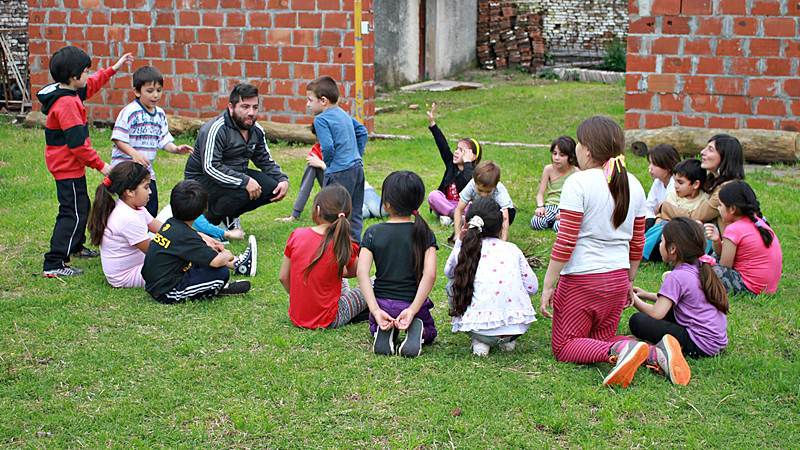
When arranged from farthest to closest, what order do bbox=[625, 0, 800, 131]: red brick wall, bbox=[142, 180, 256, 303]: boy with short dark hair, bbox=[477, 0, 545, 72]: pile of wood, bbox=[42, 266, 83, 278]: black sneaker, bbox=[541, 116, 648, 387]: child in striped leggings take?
1. bbox=[477, 0, 545, 72]: pile of wood
2. bbox=[625, 0, 800, 131]: red brick wall
3. bbox=[42, 266, 83, 278]: black sneaker
4. bbox=[142, 180, 256, 303]: boy with short dark hair
5. bbox=[541, 116, 648, 387]: child in striped leggings

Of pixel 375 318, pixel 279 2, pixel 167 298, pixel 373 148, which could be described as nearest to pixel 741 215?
pixel 375 318

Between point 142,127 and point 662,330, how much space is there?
4.52m

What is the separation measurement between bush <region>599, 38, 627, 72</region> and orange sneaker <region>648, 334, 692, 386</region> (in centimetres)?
1958

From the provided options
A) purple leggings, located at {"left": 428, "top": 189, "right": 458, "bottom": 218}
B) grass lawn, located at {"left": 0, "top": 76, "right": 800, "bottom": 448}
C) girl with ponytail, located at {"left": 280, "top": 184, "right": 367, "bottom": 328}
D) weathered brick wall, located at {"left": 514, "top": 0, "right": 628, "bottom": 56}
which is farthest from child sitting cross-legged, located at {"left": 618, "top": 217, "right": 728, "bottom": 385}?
weathered brick wall, located at {"left": 514, "top": 0, "right": 628, "bottom": 56}

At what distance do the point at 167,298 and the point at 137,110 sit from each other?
6.51 ft

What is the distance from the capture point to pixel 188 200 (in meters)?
6.13

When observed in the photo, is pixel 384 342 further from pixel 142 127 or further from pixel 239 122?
pixel 142 127

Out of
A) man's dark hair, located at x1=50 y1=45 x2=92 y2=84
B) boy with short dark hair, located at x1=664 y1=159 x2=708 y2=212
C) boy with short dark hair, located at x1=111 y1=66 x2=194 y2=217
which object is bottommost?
boy with short dark hair, located at x1=664 y1=159 x2=708 y2=212

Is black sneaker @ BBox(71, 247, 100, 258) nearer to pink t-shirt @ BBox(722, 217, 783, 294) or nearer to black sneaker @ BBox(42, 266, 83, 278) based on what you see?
black sneaker @ BBox(42, 266, 83, 278)

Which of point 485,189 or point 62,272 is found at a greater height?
point 485,189

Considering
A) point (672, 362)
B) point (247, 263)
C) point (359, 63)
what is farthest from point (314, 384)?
point (359, 63)

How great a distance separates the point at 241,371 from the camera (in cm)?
502

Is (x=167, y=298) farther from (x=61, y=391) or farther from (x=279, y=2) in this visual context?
(x=279, y=2)

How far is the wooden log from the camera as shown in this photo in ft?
36.0
